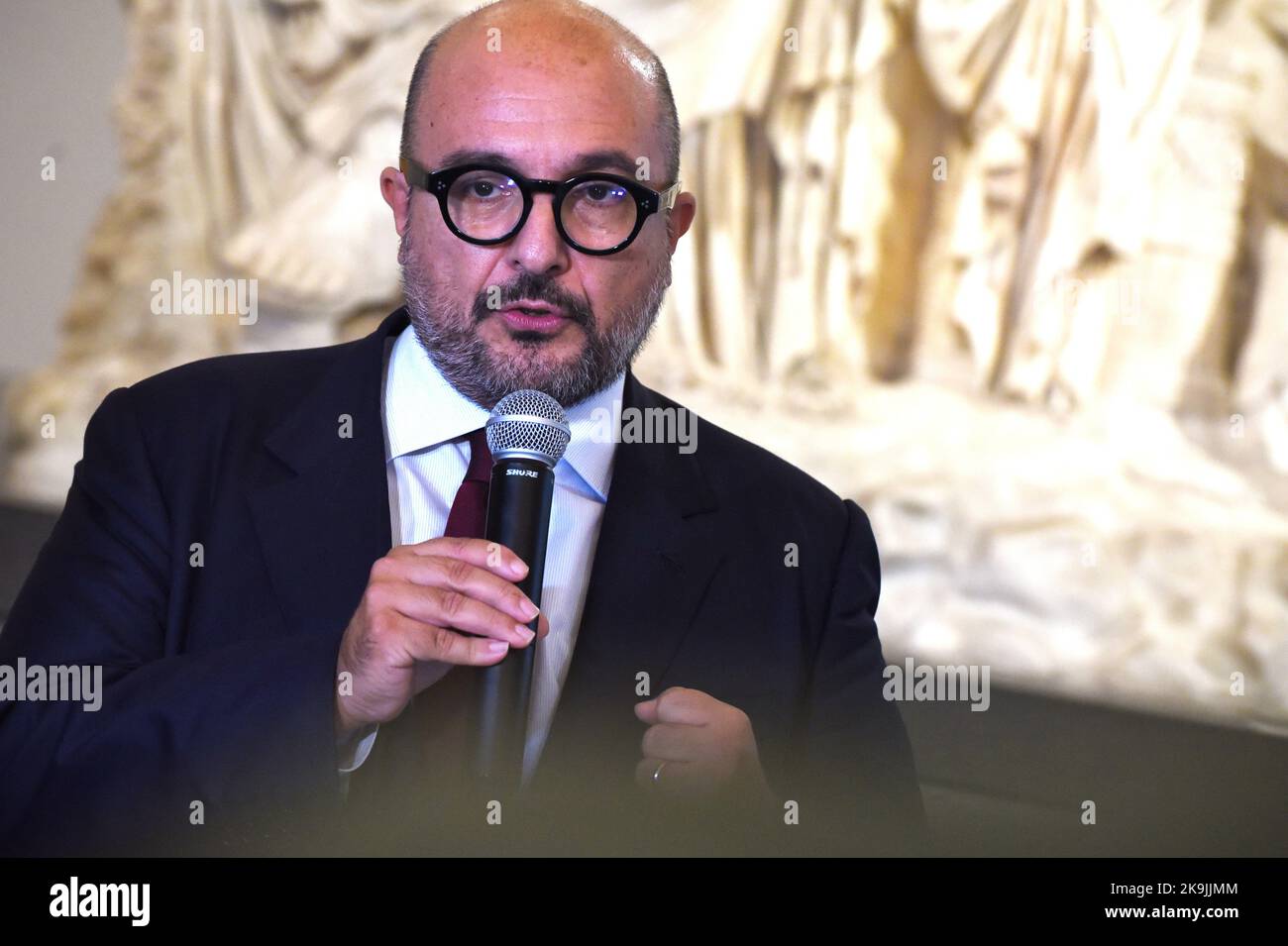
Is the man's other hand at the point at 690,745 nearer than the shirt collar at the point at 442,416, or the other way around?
the man's other hand at the point at 690,745

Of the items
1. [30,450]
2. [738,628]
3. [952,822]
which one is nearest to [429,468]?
[738,628]

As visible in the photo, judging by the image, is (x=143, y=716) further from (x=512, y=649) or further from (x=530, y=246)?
(x=530, y=246)

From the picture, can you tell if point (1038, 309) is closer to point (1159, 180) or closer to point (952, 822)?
point (1159, 180)

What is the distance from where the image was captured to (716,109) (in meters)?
4.51

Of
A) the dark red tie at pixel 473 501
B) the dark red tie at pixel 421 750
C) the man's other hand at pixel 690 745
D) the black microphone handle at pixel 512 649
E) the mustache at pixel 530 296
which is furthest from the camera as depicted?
the mustache at pixel 530 296

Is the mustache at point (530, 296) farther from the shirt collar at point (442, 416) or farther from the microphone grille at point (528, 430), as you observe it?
the microphone grille at point (528, 430)

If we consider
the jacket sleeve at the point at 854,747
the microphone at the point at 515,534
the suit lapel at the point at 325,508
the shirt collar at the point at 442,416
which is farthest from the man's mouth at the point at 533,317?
the jacket sleeve at the point at 854,747

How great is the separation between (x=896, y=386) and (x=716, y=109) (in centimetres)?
110

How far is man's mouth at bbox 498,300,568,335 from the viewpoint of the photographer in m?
1.67

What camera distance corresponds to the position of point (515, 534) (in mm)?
1244

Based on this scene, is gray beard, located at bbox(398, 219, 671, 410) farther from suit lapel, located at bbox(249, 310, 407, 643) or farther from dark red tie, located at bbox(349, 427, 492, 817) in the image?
dark red tie, located at bbox(349, 427, 492, 817)

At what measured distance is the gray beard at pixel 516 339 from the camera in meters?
1.68

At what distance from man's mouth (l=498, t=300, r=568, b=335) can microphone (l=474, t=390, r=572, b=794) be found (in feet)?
1.13

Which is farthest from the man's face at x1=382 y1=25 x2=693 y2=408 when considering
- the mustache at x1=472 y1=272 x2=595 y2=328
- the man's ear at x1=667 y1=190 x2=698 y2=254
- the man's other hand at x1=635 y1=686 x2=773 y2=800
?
the man's other hand at x1=635 y1=686 x2=773 y2=800
